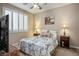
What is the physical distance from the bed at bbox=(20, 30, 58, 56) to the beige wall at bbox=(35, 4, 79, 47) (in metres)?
0.20

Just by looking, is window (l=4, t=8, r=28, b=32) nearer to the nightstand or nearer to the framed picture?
the framed picture

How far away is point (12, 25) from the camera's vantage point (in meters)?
1.75

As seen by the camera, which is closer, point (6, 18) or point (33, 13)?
point (6, 18)

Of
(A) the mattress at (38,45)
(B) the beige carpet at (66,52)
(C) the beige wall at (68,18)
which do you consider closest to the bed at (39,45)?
(A) the mattress at (38,45)

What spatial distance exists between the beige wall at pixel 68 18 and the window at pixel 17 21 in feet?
1.02

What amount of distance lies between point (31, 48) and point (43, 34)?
1.14 feet

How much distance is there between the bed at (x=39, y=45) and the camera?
5.78 feet

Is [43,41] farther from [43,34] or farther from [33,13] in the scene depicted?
[33,13]

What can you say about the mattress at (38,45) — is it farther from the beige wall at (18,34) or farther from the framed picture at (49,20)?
the framed picture at (49,20)

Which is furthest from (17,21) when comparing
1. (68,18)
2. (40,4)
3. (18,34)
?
(68,18)

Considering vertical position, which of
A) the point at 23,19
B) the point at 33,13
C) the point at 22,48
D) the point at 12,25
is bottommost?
the point at 22,48

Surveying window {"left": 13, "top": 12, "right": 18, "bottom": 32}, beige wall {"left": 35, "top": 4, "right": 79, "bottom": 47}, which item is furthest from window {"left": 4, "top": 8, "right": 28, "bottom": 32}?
beige wall {"left": 35, "top": 4, "right": 79, "bottom": 47}

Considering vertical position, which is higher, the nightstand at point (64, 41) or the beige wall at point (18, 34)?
the beige wall at point (18, 34)

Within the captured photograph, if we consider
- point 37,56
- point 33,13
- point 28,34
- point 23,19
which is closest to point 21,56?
point 37,56
